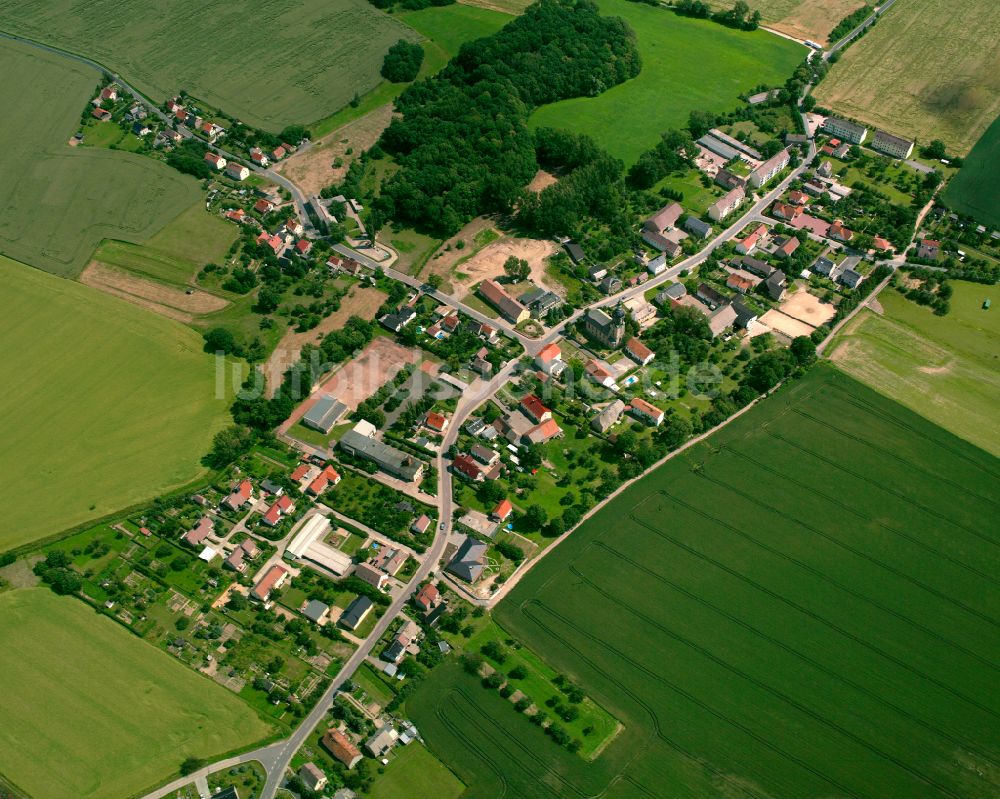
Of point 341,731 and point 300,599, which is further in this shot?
point 300,599

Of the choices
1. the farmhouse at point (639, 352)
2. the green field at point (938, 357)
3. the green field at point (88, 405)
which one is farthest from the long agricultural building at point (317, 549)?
the green field at point (938, 357)

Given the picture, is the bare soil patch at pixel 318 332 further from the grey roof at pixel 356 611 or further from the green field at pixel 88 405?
the grey roof at pixel 356 611

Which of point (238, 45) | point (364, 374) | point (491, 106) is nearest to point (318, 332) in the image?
point (364, 374)

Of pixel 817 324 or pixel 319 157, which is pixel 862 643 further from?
pixel 319 157

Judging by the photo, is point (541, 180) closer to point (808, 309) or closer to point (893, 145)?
point (808, 309)

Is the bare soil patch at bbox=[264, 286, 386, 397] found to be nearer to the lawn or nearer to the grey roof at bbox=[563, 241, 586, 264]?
the grey roof at bbox=[563, 241, 586, 264]

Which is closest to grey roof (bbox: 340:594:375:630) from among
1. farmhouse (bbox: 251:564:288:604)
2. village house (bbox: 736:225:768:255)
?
farmhouse (bbox: 251:564:288:604)

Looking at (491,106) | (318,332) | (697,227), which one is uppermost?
(491,106)

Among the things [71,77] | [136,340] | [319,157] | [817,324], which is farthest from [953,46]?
[71,77]

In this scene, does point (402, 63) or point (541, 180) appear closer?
point (541, 180)
